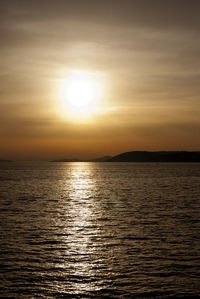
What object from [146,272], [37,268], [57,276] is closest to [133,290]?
[146,272]

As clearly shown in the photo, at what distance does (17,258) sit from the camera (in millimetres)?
25031

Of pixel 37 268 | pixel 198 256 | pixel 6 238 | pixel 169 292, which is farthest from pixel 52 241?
pixel 169 292

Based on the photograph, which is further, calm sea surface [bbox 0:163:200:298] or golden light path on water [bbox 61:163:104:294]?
golden light path on water [bbox 61:163:104:294]

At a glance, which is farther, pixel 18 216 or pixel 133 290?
pixel 18 216

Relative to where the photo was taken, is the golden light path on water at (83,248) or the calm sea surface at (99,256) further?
the golden light path on water at (83,248)

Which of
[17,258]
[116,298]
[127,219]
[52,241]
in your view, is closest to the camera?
[116,298]

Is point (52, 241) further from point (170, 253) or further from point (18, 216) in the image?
point (18, 216)

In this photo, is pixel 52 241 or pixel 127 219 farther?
pixel 127 219

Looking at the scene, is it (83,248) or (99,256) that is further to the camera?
A: (83,248)

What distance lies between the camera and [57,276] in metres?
21.2

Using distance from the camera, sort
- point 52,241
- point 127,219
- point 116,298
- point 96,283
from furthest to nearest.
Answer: point 127,219 < point 52,241 < point 96,283 < point 116,298

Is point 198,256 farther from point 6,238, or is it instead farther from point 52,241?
point 6,238

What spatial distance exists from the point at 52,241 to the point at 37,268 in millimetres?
8055

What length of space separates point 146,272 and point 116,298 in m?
4.49
